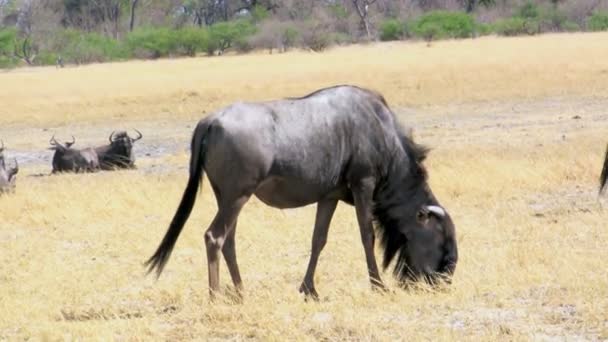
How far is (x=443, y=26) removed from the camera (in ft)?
165

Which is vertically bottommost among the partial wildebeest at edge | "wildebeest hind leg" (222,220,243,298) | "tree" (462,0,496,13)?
"tree" (462,0,496,13)

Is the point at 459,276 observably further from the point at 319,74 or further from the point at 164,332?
the point at 319,74

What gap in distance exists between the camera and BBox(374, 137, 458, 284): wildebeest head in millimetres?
7531

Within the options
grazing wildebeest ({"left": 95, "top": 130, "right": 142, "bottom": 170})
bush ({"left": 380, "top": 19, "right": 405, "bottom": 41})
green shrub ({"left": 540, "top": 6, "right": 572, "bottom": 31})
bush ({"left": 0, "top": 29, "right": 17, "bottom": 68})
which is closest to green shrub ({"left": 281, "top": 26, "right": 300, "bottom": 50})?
bush ({"left": 380, "top": 19, "right": 405, "bottom": 41})

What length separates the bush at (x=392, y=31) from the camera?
170 feet

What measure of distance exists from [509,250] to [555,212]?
2115mm

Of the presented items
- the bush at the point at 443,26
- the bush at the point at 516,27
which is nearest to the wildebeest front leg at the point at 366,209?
the bush at the point at 443,26

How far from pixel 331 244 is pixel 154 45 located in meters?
42.0

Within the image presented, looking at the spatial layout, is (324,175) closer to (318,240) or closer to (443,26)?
(318,240)

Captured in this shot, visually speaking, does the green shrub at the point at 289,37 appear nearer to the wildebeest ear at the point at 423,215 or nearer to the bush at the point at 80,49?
the bush at the point at 80,49

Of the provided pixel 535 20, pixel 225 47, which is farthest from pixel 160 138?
pixel 535 20

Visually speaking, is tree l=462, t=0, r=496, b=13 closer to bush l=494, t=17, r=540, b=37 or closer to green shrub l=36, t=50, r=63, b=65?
bush l=494, t=17, r=540, b=37

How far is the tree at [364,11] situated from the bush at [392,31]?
3.95 feet

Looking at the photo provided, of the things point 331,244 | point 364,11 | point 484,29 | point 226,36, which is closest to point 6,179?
point 331,244
